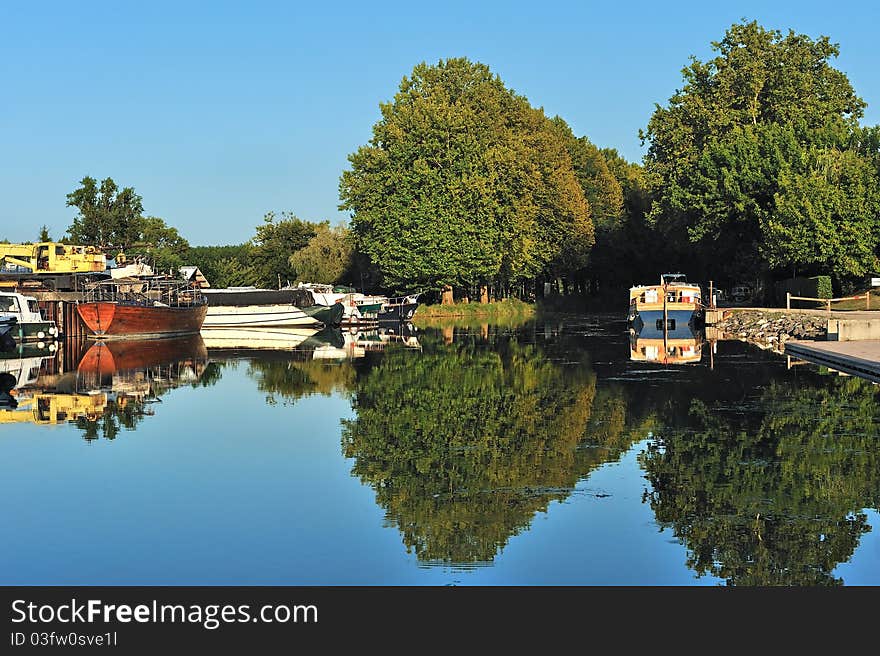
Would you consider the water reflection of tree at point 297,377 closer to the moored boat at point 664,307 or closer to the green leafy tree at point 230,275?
the moored boat at point 664,307

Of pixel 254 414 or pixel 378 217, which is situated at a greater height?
pixel 378 217

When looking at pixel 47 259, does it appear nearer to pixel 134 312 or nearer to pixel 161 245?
pixel 134 312

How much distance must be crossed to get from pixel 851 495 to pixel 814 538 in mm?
2569

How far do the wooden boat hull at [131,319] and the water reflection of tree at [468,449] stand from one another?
77.8 feet

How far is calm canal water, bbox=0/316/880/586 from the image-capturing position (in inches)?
419

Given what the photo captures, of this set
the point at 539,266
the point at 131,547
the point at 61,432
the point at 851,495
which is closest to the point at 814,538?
the point at 851,495

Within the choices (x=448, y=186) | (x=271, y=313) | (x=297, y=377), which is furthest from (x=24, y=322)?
(x=448, y=186)

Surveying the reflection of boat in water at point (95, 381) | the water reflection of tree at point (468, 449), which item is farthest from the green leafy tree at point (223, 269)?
the water reflection of tree at point (468, 449)

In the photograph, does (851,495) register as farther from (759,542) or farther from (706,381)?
(706,381)

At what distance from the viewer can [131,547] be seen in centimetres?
1144

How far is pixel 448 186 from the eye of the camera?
83188mm

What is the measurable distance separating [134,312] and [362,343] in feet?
35.9

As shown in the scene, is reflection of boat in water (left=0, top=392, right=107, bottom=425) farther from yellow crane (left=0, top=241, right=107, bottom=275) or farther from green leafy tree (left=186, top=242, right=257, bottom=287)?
green leafy tree (left=186, top=242, right=257, bottom=287)

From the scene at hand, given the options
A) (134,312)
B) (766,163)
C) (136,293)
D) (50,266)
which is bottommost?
(134,312)
